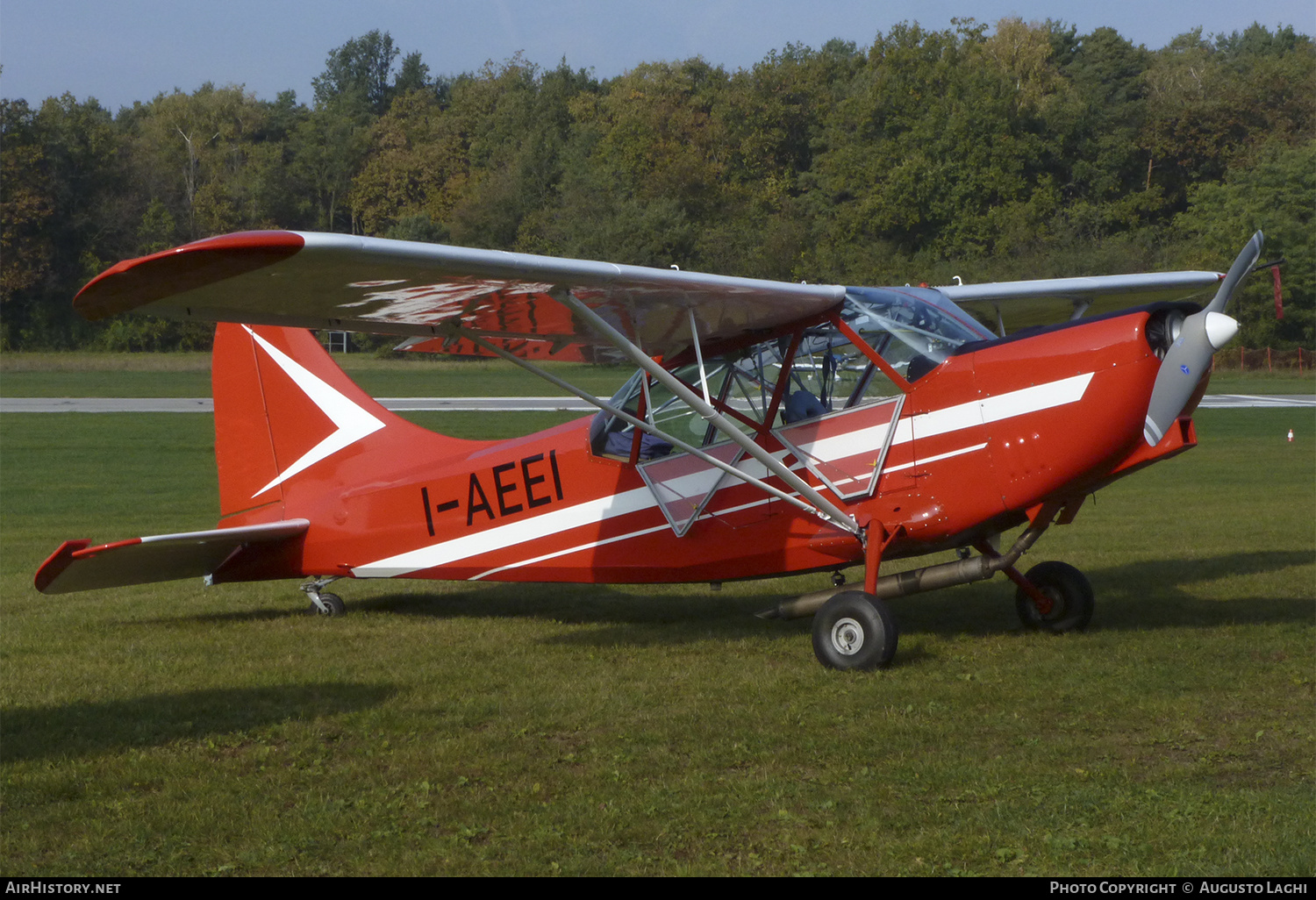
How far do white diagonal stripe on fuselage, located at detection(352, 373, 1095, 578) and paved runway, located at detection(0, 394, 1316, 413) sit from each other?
22.1 meters

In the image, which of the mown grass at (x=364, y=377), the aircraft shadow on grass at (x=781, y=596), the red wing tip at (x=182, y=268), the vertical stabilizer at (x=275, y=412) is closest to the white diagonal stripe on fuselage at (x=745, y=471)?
the aircraft shadow on grass at (x=781, y=596)

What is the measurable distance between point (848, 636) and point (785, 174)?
65675mm

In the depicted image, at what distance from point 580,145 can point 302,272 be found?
223 ft

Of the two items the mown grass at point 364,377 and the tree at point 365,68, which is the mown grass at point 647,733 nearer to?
the mown grass at point 364,377

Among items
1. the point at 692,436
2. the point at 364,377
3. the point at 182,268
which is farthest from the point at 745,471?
the point at 364,377

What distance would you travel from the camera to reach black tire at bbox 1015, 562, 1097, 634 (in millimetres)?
8117

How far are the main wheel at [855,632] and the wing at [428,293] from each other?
71.6 inches

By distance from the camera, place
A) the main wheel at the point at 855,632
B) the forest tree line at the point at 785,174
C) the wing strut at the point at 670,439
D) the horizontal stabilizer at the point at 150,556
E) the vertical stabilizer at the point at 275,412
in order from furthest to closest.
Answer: the forest tree line at the point at 785,174 → the vertical stabilizer at the point at 275,412 → the horizontal stabilizer at the point at 150,556 → the wing strut at the point at 670,439 → the main wheel at the point at 855,632

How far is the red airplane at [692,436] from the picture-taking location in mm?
6617

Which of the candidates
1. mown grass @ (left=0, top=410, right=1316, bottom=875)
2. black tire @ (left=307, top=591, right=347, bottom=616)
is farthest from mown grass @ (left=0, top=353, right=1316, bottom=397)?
mown grass @ (left=0, top=410, right=1316, bottom=875)

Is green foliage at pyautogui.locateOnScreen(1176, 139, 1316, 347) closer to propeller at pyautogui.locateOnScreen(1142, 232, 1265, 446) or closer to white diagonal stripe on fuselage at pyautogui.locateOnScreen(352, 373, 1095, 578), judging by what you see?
propeller at pyautogui.locateOnScreen(1142, 232, 1265, 446)

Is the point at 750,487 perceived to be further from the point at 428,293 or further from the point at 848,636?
the point at 428,293

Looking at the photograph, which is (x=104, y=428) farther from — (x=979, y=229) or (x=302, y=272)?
(x=979, y=229)

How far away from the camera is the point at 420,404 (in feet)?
112
